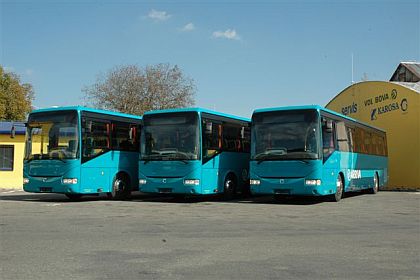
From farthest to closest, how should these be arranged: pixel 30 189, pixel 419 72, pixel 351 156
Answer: pixel 419 72 → pixel 351 156 → pixel 30 189

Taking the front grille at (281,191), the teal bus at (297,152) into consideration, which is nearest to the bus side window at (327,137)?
the teal bus at (297,152)

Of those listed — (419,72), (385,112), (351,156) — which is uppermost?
(419,72)

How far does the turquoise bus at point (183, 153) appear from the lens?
52.7 feet

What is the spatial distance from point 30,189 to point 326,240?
11.5 meters

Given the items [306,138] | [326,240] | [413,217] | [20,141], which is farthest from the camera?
[20,141]

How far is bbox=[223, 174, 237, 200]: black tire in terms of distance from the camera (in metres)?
17.9

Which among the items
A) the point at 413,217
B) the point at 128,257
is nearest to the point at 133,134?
the point at 413,217

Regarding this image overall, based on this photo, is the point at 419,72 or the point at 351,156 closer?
the point at 351,156

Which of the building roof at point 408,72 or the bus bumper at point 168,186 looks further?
the building roof at point 408,72

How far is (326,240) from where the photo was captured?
8688 millimetres

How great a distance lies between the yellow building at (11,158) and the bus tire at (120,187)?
12914 mm

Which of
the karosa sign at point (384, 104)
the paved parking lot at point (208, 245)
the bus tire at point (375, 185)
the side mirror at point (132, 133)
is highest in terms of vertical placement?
the karosa sign at point (384, 104)

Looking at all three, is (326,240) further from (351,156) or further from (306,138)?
(351,156)

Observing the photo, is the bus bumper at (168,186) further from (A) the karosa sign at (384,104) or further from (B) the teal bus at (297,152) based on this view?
(A) the karosa sign at (384,104)
